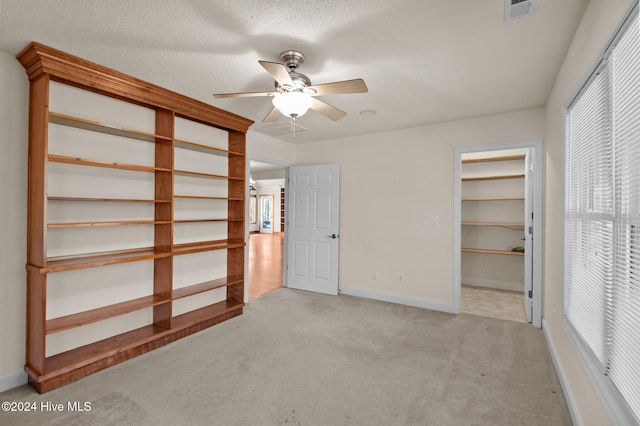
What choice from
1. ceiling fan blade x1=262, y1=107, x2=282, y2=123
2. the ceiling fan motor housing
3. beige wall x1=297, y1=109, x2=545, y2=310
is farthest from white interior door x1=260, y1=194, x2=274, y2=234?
the ceiling fan motor housing

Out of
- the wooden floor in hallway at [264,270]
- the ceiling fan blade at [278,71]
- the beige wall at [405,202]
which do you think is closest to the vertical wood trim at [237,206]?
the wooden floor in hallway at [264,270]

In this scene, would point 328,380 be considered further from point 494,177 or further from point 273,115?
point 494,177

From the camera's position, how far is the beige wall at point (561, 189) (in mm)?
1498

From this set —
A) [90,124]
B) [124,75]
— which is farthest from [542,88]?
[90,124]

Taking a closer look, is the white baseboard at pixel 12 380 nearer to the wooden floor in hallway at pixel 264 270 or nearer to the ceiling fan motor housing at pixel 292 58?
the wooden floor in hallway at pixel 264 270

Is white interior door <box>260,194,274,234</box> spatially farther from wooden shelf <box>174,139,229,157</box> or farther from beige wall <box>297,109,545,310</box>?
wooden shelf <box>174,139,229,157</box>

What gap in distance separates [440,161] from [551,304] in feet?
6.66

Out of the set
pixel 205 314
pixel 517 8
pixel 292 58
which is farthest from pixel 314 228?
pixel 517 8

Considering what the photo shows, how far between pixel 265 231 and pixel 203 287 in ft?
35.7

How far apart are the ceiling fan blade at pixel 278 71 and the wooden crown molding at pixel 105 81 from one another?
153 cm

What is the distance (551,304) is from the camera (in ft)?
9.43

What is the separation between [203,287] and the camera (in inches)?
139

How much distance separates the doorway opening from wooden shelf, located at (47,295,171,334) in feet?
4.98

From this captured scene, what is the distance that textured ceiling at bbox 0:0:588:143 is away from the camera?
5.87 feet
